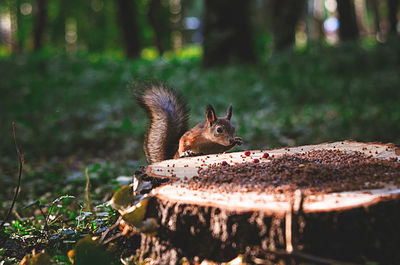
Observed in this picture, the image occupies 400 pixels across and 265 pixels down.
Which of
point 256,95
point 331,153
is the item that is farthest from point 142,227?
point 256,95

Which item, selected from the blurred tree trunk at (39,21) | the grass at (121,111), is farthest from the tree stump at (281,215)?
the blurred tree trunk at (39,21)

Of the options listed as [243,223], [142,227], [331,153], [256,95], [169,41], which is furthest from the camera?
[169,41]

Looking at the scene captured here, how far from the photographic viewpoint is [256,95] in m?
7.43

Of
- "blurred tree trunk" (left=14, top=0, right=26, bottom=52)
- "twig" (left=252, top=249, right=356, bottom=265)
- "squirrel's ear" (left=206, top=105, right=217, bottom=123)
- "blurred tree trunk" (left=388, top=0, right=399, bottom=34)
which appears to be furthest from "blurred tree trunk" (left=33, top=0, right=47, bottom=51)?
"twig" (left=252, top=249, right=356, bottom=265)

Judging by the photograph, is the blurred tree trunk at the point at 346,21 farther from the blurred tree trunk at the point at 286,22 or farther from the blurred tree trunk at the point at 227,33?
the blurred tree trunk at the point at 227,33

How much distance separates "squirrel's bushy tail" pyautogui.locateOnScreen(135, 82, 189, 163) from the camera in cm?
279

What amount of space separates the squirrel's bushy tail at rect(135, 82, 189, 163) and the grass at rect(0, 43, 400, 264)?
149 mm

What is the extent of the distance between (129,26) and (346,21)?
730 cm

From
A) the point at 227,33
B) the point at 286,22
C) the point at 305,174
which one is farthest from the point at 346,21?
the point at 305,174

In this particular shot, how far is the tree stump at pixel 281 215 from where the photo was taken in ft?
4.94

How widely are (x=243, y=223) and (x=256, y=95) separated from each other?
5.99 metres

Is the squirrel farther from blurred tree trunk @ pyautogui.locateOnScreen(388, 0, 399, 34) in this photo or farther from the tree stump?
blurred tree trunk @ pyautogui.locateOnScreen(388, 0, 399, 34)

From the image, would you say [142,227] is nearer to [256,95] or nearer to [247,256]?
[247,256]

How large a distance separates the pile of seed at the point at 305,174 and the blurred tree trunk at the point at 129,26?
12989 mm
